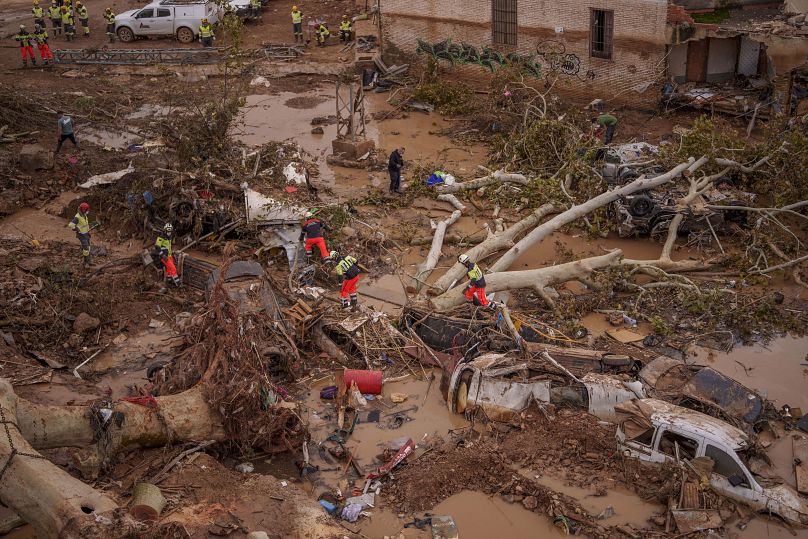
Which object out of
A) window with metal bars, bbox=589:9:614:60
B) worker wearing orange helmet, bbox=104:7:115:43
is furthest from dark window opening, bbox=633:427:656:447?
worker wearing orange helmet, bbox=104:7:115:43

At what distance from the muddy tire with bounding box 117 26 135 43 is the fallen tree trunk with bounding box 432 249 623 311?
18.9m

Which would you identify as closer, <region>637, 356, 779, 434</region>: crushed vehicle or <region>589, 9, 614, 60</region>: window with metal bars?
<region>637, 356, 779, 434</region>: crushed vehicle

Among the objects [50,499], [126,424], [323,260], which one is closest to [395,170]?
[323,260]

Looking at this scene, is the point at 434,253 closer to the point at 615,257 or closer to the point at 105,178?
the point at 615,257

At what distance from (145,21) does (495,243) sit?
17.9m

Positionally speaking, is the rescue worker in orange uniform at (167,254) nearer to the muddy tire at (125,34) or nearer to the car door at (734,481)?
the car door at (734,481)

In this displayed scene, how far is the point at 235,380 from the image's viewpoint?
32.1ft

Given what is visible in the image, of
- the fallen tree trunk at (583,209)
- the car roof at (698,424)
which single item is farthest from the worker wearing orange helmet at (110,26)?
the car roof at (698,424)

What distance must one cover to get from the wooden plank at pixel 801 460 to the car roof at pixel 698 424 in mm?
851

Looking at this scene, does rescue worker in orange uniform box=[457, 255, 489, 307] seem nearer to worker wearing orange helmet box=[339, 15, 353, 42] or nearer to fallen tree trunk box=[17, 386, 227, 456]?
fallen tree trunk box=[17, 386, 227, 456]

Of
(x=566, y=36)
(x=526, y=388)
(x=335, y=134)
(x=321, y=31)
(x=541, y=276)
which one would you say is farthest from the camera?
(x=321, y=31)

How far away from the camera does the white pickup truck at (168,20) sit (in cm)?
2648

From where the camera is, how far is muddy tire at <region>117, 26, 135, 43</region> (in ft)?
87.8

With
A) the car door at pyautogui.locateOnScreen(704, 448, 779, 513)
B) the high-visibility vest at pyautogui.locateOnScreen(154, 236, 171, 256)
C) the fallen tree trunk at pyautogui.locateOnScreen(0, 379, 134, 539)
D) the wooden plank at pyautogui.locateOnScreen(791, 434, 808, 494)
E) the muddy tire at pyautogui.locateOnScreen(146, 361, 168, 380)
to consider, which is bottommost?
the wooden plank at pyautogui.locateOnScreen(791, 434, 808, 494)
